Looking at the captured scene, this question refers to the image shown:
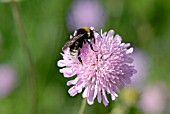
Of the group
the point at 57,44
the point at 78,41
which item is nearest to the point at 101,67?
the point at 78,41

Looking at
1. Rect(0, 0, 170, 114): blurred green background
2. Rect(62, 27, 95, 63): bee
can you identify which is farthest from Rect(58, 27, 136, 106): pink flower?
Rect(0, 0, 170, 114): blurred green background

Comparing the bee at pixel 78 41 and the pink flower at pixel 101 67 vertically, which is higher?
the bee at pixel 78 41

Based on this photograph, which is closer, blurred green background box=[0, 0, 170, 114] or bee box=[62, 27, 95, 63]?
bee box=[62, 27, 95, 63]

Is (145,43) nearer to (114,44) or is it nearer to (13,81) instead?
(13,81)

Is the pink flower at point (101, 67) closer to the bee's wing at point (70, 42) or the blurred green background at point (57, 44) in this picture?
the bee's wing at point (70, 42)

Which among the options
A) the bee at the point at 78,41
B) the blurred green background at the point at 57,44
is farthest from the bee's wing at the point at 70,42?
the blurred green background at the point at 57,44

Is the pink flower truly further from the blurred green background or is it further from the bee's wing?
the blurred green background
